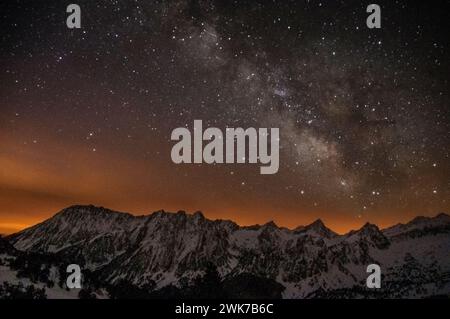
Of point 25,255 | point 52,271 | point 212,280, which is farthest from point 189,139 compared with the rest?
point 212,280

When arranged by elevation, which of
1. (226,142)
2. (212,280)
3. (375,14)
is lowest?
(212,280)

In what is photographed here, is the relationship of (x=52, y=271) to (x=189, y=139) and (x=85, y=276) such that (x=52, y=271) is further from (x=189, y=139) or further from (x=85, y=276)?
(x=189, y=139)

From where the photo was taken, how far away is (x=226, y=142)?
147ft

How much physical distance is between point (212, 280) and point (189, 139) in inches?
3074

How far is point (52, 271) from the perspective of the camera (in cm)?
9388
